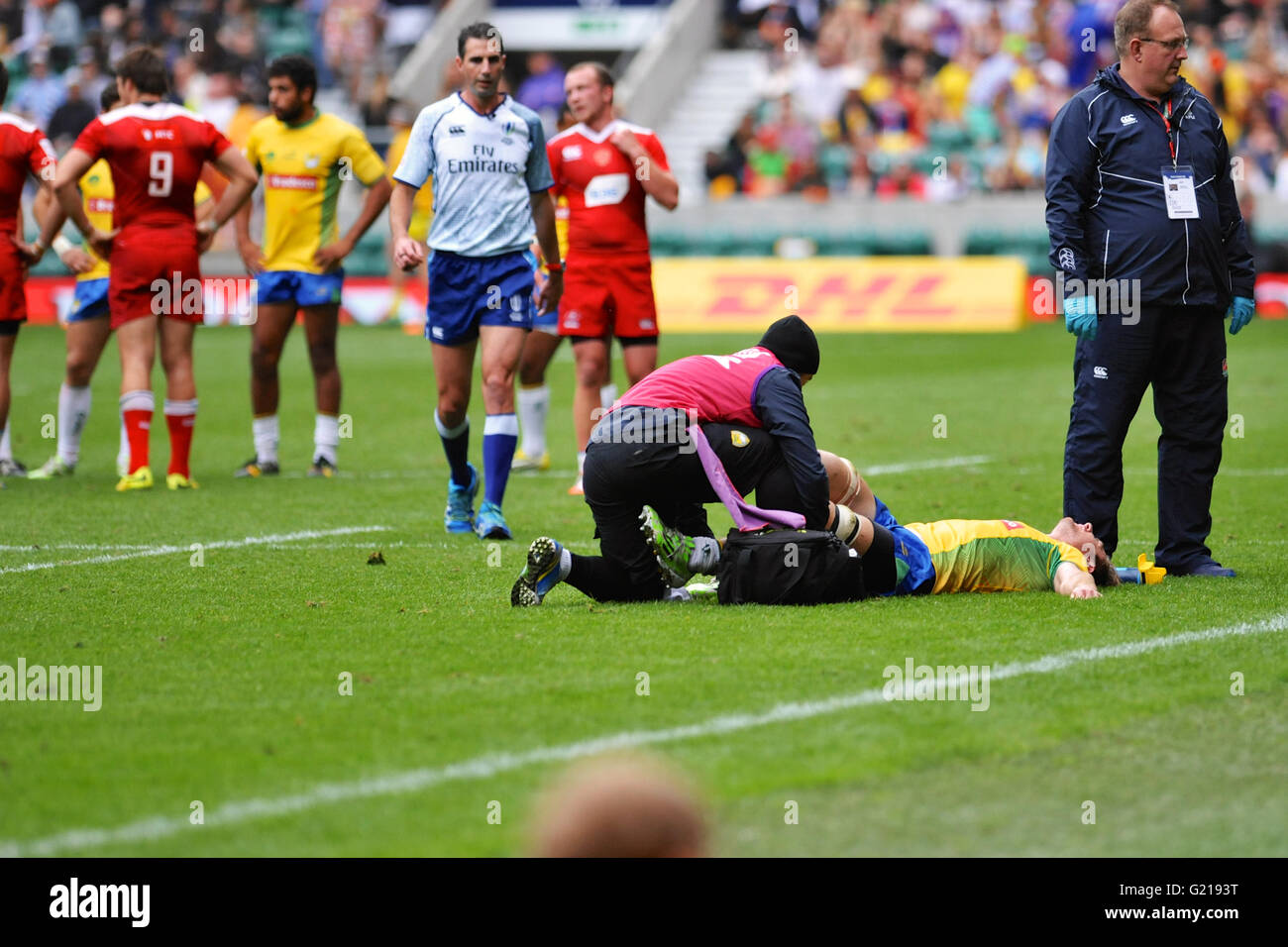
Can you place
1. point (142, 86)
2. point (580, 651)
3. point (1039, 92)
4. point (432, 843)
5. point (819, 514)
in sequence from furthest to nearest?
point (1039, 92)
point (142, 86)
point (819, 514)
point (580, 651)
point (432, 843)

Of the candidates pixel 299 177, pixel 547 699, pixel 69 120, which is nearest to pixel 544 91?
pixel 69 120

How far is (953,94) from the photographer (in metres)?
29.3

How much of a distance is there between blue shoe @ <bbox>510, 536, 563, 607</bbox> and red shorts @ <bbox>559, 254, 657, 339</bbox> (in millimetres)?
4518

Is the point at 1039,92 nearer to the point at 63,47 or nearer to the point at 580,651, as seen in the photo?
the point at 63,47

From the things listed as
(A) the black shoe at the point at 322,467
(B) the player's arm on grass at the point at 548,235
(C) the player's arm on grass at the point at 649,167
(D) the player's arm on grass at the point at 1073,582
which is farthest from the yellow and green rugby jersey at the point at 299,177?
(D) the player's arm on grass at the point at 1073,582

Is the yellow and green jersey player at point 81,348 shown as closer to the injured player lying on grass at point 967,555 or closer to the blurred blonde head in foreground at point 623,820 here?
the injured player lying on grass at point 967,555

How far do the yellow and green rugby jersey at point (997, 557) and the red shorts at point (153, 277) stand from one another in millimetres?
5806

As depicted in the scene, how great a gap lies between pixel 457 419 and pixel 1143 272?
3738mm

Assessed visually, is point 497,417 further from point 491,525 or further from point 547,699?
point 547,699

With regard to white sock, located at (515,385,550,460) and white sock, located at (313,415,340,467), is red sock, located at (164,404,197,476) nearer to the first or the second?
white sock, located at (313,415,340,467)

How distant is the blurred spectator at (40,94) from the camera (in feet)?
93.2

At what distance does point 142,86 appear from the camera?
11195 millimetres

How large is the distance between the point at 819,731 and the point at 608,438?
7.57 feet

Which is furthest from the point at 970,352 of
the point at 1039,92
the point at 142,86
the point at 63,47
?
the point at 63,47
